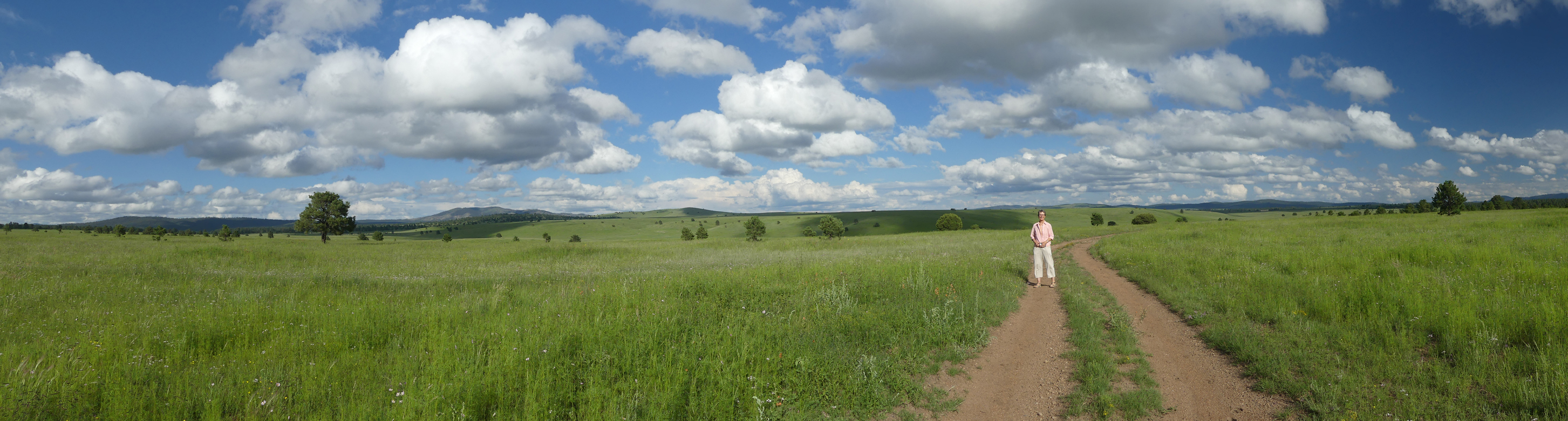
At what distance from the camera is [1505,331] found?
24.7 ft

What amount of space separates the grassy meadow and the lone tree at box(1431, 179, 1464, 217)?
92.4m

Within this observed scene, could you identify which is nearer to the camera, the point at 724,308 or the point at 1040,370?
the point at 1040,370

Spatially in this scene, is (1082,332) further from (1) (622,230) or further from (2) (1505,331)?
(1) (622,230)

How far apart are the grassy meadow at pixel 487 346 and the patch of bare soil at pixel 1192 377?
Answer: 5.92 feet

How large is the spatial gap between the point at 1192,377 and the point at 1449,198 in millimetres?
97893

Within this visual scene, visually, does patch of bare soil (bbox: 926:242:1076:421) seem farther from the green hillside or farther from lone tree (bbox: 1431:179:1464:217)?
the green hillside

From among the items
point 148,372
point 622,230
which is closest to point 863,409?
point 148,372

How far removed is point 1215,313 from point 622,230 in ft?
647

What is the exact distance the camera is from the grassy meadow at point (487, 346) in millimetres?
5594

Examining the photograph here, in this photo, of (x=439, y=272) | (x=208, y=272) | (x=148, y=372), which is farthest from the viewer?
(x=439, y=272)

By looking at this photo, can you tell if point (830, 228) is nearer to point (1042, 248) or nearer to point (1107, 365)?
point (1042, 248)

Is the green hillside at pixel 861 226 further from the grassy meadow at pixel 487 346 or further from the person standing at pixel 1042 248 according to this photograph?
the grassy meadow at pixel 487 346

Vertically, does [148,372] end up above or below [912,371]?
above

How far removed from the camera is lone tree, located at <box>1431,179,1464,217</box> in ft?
218
